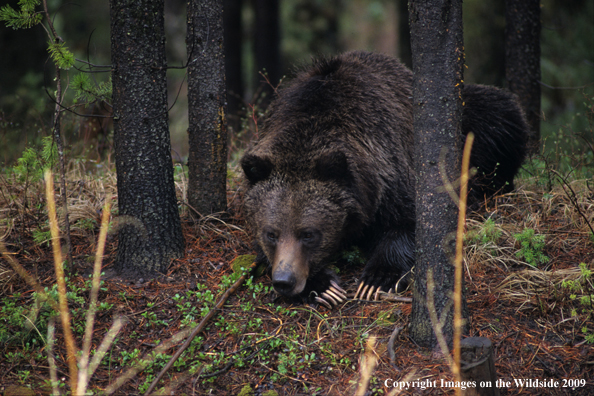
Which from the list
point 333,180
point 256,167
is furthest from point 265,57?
point 333,180

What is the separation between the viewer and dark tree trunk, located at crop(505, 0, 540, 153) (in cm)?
644

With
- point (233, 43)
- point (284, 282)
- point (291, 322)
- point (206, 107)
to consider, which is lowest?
point (291, 322)

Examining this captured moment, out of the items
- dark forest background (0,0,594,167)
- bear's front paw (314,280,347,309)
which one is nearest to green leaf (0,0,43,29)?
dark forest background (0,0,594,167)

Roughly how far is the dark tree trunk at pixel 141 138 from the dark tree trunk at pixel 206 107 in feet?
1.90

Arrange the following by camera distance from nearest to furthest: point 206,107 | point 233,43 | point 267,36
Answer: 1. point 206,107
2. point 233,43
3. point 267,36

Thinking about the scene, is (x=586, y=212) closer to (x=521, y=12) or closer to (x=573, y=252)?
(x=573, y=252)

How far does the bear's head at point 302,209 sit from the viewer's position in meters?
4.20

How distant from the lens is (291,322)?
386 cm

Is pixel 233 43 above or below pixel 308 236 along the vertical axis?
above

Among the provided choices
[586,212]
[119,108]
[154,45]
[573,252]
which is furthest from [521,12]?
[119,108]

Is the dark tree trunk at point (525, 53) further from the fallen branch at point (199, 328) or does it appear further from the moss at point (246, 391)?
the moss at point (246, 391)

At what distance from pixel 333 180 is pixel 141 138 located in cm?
168

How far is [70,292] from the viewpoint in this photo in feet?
12.3

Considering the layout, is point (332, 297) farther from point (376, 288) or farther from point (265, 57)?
point (265, 57)
